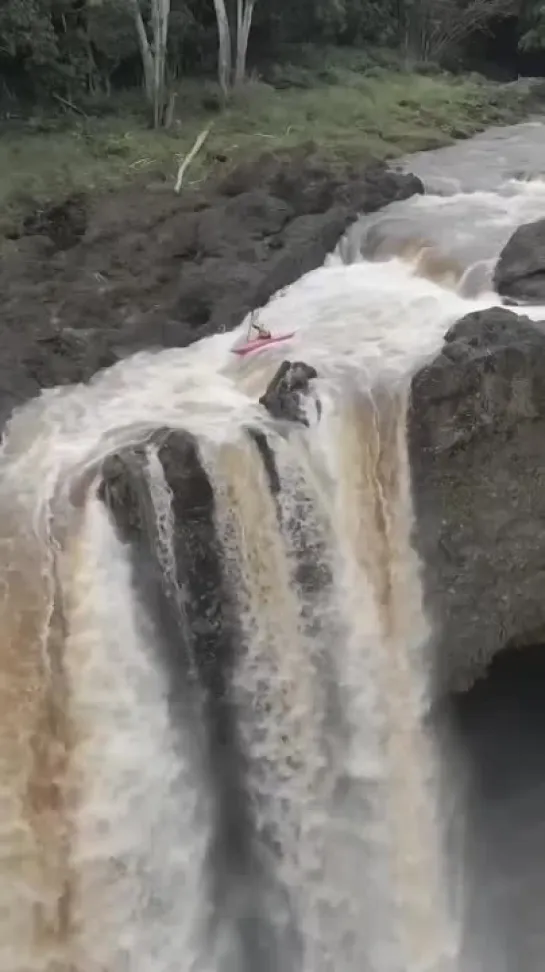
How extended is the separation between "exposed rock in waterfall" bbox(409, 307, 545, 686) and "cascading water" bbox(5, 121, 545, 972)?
0.20 metres

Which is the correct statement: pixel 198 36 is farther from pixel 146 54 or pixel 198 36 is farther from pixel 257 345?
pixel 257 345

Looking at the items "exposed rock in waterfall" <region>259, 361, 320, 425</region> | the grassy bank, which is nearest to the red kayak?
"exposed rock in waterfall" <region>259, 361, 320, 425</region>

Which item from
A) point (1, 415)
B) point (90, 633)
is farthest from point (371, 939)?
point (1, 415)

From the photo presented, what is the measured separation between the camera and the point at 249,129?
55.3ft

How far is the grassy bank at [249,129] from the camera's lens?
13781mm

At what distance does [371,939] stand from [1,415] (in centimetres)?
509

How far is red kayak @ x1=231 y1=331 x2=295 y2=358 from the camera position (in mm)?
8711

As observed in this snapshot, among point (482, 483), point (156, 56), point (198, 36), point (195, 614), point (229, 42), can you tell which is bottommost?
point (195, 614)

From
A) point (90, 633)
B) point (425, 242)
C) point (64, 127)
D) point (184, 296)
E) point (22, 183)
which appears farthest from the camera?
point (64, 127)

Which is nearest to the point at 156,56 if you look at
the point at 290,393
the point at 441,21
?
the point at 441,21

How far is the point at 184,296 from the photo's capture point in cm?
967

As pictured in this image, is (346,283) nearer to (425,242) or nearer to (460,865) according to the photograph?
(425,242)

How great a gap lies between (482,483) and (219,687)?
2.48 meters

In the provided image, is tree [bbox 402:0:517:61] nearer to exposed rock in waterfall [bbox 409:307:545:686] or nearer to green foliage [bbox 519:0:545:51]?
green foliage [bbox 519:0:545:51]
